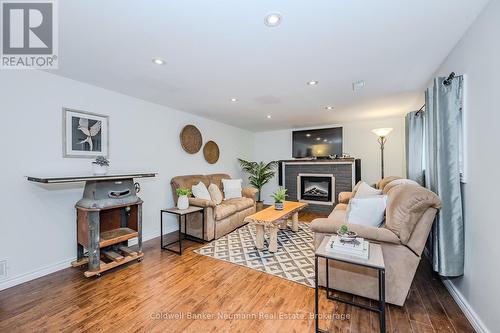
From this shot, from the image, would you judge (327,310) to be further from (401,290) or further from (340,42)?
(340,42)

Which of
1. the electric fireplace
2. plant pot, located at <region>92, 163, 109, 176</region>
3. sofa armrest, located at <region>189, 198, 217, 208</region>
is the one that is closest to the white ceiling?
plant pot, located at <region>92, 163, 109, 176</region>

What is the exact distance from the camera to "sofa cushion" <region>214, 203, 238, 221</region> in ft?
11.3

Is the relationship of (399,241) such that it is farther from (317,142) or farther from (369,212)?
(317,142)

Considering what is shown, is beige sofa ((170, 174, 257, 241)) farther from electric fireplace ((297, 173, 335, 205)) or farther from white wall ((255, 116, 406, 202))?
white wall ((255, 116, 406, 202))

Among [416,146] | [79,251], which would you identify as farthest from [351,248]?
[79,251]

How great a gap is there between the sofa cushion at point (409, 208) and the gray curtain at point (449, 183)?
271mm

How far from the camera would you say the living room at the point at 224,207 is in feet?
5.03

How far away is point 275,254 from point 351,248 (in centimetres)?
157

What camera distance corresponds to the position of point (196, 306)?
1877 mm

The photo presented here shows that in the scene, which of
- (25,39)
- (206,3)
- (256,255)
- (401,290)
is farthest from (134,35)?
(401,290)

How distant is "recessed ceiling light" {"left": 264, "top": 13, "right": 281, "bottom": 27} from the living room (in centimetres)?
4

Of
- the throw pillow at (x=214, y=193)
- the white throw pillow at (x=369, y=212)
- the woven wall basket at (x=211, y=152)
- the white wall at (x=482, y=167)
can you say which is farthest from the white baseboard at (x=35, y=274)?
the white wall at (x=482, y=167)

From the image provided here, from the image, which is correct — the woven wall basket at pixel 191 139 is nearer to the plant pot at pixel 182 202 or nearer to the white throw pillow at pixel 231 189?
the white throw pillow at pixel 231 189

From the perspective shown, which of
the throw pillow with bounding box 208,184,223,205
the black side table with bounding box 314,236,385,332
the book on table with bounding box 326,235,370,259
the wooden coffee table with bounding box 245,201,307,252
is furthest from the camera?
the throw pillow with bounding box 208,184,223,205
